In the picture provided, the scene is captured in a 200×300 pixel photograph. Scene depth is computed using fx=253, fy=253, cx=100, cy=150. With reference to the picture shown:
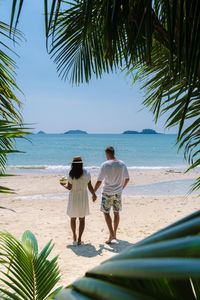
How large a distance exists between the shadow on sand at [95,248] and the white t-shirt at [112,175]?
1.11 meters

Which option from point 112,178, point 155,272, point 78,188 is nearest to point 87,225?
point 78,188

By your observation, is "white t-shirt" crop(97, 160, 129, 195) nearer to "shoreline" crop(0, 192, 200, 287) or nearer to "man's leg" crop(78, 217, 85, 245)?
"man's leg" crop(78, 217, 85, 245)

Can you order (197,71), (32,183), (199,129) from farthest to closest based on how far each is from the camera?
1. (32,183)
2. (199,129)
3. (197,71)

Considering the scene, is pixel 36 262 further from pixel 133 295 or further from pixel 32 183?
pixel 32 183

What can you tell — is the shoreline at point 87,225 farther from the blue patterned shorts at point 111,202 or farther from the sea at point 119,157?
the sea at point 119,157

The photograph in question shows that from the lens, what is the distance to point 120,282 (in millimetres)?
329

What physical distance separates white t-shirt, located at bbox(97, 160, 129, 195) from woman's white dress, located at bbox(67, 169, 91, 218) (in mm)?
332

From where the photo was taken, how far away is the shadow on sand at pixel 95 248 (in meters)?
4.88

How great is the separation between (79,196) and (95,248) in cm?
111

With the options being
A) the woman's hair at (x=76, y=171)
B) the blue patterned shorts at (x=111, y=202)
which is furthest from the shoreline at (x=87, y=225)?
the woman's hair at (x=76, y=171)

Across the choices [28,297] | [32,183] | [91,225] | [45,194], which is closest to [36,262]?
[28,297]

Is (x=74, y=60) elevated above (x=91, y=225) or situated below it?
above

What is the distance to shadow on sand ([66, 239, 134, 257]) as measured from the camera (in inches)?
192

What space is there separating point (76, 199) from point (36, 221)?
265 cm
